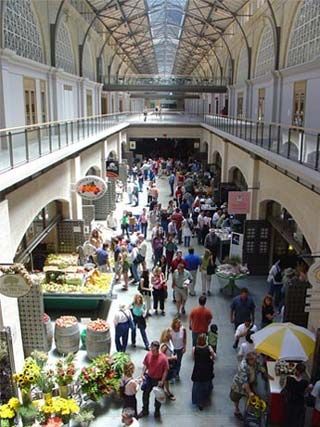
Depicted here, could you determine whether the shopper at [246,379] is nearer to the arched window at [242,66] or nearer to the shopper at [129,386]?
the shopper at [129,386]

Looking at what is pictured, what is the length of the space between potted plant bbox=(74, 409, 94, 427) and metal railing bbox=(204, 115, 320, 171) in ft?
19.5

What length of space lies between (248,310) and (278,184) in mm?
4429

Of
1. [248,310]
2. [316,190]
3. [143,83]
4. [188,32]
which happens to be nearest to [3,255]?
[248,310]

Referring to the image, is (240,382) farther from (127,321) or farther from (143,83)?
(143,83)

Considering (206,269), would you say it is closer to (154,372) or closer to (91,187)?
(91,187)

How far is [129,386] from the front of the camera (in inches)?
317

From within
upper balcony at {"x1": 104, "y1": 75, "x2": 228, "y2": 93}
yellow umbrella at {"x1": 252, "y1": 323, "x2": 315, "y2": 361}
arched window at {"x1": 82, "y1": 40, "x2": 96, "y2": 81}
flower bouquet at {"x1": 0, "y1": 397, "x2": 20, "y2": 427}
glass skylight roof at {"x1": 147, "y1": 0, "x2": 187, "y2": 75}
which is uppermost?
glass skylight roof at {"x1": 147, "y1": 0, "x2": 187, "y2": 75}

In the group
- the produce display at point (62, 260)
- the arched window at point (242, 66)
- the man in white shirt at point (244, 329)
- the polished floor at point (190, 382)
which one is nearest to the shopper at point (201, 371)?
the polished floor at point (190, 382)

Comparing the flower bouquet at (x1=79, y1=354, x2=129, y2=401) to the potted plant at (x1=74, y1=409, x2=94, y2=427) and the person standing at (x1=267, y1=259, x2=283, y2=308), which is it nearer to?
the potted plant at (x1=74, y1=409, x2=94, y2=427)

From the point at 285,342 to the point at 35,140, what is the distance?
23.8 feet

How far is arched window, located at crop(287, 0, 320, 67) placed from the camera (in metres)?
16.9

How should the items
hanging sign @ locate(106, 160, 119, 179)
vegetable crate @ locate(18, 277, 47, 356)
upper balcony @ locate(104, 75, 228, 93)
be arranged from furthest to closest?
upper balcony @ locate(104, 75, 228, 93) → hanging sign @ locate(106, 160, 119, 179) → vegetable crate @ locate(18, 277, 47, 356)

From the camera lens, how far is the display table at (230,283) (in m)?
14.0

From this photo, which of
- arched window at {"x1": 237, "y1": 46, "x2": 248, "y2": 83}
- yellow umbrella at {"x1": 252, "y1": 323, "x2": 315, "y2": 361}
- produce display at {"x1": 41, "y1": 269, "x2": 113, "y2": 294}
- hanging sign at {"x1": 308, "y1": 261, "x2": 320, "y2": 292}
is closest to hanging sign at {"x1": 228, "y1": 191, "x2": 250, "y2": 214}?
produce display at {"x1": 41, "y1": 269, "x2": 113, "y2": 294}
